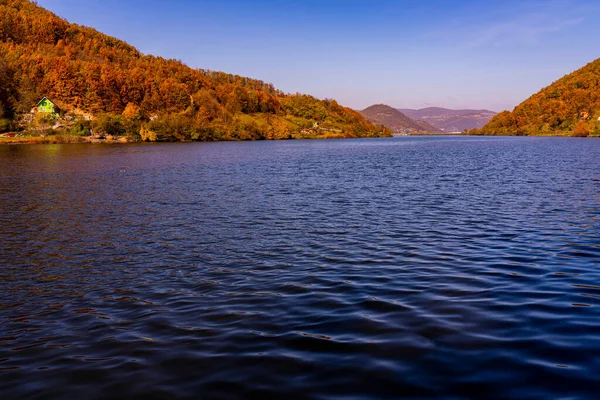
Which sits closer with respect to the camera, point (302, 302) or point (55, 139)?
point (302, 302)

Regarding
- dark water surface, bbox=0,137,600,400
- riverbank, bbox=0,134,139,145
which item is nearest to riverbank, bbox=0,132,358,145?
riverbank, bbox=0,134,139,145

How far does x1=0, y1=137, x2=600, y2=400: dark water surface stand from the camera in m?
8.02

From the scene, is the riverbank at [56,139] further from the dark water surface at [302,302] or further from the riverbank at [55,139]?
the dark water surface at [302,302]

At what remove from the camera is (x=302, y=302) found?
12.1 meters

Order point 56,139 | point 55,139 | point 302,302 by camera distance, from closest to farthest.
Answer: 1. point 302,302
2. point 55,139
3. point 56,139

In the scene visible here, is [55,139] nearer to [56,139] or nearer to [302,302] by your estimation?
[56,139]

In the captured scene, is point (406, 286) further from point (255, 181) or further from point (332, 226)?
point (255, 181)

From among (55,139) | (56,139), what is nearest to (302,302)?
(55,139)

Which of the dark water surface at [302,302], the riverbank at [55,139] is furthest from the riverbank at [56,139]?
the dark water surface at [302,302]

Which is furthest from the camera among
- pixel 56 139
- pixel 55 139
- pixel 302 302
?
pixel 56 139

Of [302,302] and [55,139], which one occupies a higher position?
A: [55,139]

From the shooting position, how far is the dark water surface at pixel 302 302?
802 centimetres

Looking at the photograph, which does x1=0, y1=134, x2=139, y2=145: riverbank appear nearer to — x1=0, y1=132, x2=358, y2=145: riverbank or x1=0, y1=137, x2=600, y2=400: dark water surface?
x1=0, y1=132, x2=358, y2=145: riverbank

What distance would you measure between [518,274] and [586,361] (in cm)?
624
